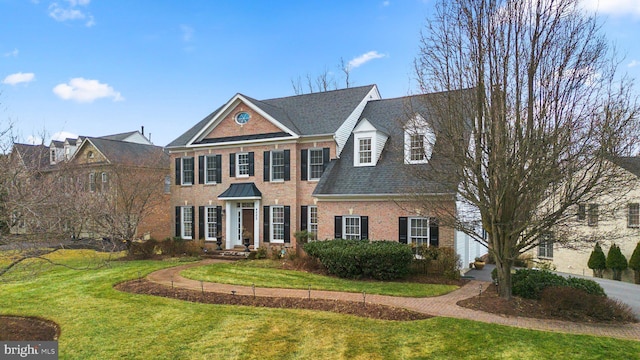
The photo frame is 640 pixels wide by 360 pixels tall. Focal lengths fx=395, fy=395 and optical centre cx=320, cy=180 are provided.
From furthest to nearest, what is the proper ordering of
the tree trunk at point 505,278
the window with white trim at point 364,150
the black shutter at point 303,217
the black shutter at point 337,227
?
the black shutter at point 303,217 → the window with white trim at point 364,150 → the black shutter at point 337,227 → the tree trunk at point 505,278

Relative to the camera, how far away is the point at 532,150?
10.4 meters

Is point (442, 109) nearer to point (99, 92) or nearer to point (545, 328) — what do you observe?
point (545, 328)

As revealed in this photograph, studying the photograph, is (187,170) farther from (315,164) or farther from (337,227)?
(337,227)

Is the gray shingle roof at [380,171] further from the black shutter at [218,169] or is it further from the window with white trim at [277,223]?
the black shutter at [218,169]

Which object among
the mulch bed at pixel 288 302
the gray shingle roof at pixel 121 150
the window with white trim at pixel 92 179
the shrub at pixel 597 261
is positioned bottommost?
the shrub at pixel 597 261

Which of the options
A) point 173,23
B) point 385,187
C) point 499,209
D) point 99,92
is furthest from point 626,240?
point 99,92

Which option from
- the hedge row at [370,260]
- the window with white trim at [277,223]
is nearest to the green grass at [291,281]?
the hedge row at [370,260]

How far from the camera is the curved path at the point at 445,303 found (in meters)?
9.73

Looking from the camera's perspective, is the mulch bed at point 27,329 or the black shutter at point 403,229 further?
the black shutter at point 403,229

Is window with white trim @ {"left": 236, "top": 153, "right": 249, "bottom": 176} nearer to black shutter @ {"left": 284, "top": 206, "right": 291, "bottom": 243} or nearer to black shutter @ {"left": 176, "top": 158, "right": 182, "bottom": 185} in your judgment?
black shutter @ {"left": 284, "top": 206, "right": 291, "bottom": 243}

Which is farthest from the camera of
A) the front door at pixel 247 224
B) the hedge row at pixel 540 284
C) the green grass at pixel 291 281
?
the front door at pixel 247 224

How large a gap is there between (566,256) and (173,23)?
100 ft

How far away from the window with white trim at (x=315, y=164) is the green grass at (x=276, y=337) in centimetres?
1085

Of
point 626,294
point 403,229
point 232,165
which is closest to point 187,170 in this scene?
point 232,165
